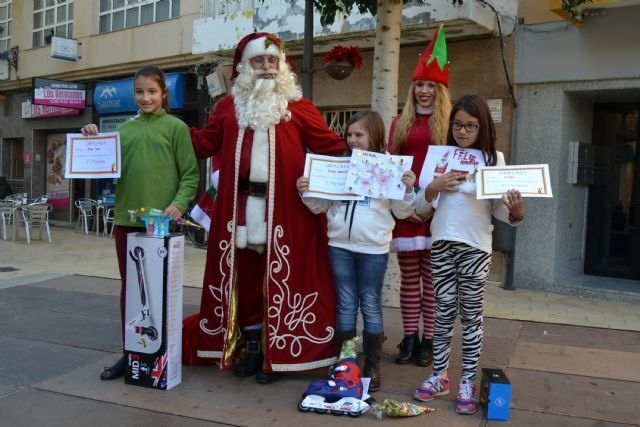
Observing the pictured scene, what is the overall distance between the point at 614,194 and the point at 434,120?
5.20 metres

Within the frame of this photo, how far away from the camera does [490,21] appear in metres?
7.30

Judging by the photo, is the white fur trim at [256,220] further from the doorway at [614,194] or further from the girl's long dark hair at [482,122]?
the doorway at [614,194]

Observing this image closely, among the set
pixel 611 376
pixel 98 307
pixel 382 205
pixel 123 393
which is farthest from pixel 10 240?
pixel 611 376

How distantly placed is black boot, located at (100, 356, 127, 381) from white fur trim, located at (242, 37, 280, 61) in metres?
2.02

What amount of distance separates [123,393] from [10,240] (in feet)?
30.2

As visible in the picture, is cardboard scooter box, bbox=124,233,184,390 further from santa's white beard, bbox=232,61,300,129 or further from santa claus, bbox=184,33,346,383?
santa's white beard, bbox=232,61,300,129

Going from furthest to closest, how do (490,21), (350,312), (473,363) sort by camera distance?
(490,21), (350,312), (473,363)

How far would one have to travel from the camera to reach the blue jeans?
3.47m

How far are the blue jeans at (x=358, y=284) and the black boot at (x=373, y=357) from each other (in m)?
0.04

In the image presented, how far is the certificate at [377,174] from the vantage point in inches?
130

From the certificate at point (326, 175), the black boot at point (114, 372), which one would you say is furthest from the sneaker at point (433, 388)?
the black boot at point (114, 372)

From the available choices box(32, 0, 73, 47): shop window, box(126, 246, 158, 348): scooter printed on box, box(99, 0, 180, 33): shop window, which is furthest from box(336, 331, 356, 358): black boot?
box(32, 0, 73, 47): shop window

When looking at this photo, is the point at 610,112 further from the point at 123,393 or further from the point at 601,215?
the point at 123,393

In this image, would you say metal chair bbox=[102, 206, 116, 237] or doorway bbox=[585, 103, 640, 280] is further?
metal chair bbox=[102, 206, 116, 237]
